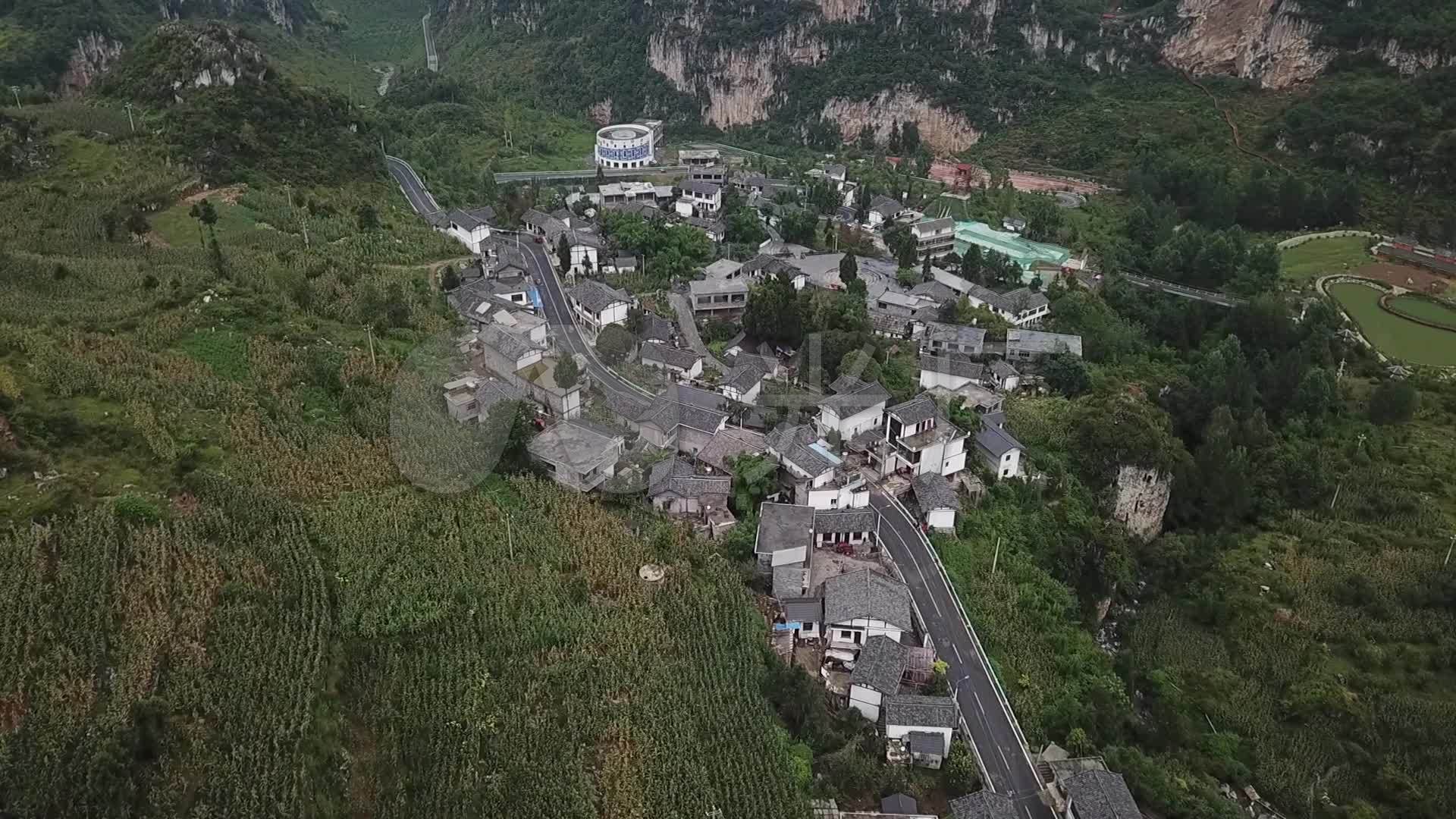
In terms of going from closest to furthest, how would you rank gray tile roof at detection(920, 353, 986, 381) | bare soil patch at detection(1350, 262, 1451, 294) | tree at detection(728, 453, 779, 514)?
tree at detection(728, 453, 779, 514), gray tile roof at detection(920, 353, 986, 381), bare soil patch at detection(1350, 262, 1451, 294)

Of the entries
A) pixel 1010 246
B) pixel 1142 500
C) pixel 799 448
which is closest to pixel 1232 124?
pixel 1010 246

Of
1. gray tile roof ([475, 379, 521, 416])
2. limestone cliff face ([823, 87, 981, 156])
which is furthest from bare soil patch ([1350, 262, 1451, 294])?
gray tile roof ([475, 379, 521, 416])

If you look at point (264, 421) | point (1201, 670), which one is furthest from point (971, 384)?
point (264, 421)

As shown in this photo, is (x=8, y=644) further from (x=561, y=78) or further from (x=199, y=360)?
(x=561, y=78)

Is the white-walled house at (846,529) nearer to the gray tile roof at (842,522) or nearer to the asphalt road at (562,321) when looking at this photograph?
the gray tile roof at (842,522)

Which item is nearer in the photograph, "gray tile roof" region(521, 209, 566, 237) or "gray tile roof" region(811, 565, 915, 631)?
"gray tile roof" region(811, 565, 915, 631)

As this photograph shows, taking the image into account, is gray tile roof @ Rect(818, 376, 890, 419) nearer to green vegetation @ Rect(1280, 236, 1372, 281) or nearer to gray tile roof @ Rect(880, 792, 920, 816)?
gray tile roof @ Rect(880, 792, 920, 816)
